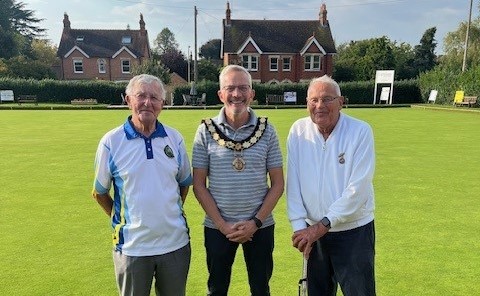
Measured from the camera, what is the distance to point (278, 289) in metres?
3.68

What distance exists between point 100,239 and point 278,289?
2303mm

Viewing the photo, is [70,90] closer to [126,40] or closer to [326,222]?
[126,40]

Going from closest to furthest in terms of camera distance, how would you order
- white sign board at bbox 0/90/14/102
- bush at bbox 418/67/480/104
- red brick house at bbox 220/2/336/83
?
bush at bbox 418/67/480/104
white sign board at bbox 0/90/14/102
red brick house at bbox 220/2/336/83

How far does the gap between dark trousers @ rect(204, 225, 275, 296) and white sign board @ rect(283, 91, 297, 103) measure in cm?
3477

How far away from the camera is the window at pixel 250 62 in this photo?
47750 mm

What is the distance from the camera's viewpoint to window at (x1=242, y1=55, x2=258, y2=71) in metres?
47.8

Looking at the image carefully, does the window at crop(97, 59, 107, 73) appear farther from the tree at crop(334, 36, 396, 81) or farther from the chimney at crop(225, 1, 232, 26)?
A: the tree at crop(334, 36, 396, 81)

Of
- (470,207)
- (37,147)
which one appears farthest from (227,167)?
(37,147)

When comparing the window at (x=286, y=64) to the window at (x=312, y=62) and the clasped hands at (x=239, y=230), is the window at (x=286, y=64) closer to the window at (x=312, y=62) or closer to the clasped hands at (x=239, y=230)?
the window at (x=312, y=62)

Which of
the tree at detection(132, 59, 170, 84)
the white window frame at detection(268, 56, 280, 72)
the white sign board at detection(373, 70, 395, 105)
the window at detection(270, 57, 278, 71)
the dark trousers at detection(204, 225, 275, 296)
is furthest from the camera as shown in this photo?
the window at detection(270, 57, 278, 71)

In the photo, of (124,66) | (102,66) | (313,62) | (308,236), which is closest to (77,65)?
(102,66)

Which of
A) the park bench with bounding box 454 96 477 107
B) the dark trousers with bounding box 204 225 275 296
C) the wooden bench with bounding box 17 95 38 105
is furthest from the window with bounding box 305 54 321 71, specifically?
the dark trousers with bounding box 204 225 275 296

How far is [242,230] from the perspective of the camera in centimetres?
285

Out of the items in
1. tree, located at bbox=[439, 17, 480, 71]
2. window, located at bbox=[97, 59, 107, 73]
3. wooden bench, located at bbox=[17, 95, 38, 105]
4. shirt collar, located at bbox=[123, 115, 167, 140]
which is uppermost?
tree, located at bbox=[439, 17, 480, 71]
